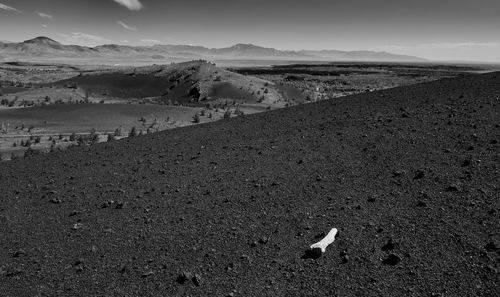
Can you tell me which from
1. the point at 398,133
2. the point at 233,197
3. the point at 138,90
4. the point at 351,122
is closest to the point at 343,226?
the point at 233,197

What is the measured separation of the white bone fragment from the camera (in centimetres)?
649

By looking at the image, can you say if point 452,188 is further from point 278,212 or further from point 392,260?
point 278,212

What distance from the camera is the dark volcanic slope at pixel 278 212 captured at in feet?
20.0

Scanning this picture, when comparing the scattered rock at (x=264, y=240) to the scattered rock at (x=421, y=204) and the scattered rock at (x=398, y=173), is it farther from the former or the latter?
the scattered rock at (x=398, y=173)

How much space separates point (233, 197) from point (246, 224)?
1.25 m

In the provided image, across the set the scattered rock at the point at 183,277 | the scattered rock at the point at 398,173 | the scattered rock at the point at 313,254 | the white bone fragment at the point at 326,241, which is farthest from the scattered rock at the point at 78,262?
the scattered rock at the point at 398,173

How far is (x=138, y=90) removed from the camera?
55.7 metres

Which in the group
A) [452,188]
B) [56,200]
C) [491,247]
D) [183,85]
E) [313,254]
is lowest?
[183,85]

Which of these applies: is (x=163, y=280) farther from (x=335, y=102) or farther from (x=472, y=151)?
(x=335, y=102)

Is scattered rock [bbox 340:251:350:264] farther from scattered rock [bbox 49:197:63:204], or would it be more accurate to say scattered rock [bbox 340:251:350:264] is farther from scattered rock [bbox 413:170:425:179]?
scattered rock [bbox 49:197:63:204]

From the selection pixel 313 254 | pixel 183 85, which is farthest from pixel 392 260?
pixel 183 85

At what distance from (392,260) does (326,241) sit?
101 centimetres

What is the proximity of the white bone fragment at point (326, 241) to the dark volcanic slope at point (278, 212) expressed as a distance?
13cm

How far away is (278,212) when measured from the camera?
787 centimetres
